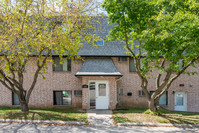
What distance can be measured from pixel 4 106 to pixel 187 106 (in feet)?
50.0

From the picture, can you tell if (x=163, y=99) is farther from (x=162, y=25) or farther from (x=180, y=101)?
(x=162, y=25)

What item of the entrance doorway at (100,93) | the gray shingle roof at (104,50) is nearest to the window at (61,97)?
the entrance doorway at (100,93)

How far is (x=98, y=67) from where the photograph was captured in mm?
11977

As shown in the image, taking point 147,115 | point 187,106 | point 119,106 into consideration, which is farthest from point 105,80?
point 187,106

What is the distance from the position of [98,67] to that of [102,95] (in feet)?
7.11

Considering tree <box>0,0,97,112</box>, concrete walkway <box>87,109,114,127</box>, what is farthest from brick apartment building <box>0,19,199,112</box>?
tree <box>0,0,97,112</box>

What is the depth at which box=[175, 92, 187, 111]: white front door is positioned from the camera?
1353 cm

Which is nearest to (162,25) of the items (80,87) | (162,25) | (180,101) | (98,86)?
(162,25)

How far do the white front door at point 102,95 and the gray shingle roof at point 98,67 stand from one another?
3.51 ft

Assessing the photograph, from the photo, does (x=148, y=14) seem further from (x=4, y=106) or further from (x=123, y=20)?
(x=4, y=106)

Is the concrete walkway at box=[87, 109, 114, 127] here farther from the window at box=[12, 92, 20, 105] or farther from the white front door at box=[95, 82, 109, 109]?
the window at box=[12, 92, 20, 105]

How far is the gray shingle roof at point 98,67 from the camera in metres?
11.2

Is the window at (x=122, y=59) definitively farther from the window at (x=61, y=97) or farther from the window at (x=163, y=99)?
the window at (x=61, y=97)

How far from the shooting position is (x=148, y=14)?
863 centimetres
